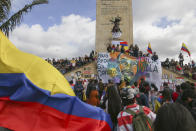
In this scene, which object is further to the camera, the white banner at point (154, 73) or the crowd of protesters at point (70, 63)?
the crowd of protesters at point (70, 63)

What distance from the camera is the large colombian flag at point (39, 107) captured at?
257 centimetres

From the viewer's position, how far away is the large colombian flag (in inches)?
101

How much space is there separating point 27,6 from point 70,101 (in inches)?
153

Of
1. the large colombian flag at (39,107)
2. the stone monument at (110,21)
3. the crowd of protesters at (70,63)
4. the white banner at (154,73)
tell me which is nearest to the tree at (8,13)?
the large colombian flag at (39,107)

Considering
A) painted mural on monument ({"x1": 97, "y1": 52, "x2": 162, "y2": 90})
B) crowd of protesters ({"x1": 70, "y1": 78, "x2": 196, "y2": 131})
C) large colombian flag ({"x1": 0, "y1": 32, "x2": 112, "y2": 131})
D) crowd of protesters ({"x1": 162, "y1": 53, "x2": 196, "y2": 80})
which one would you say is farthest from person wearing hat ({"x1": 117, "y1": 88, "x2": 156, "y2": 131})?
crowd of protesters ({"x1": 162, "y1": 53, "x2": 196, "y2": 80})

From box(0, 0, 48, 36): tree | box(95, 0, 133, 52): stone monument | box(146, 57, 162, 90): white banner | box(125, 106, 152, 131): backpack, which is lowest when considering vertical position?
box(125, 106, 152, 131): backpack

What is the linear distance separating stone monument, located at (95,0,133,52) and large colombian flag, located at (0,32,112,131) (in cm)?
2598

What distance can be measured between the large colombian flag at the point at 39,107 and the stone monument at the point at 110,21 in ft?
85.2

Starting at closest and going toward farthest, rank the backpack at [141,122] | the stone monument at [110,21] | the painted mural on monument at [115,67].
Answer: the backpack at [141,122]
the painted mural on monument at [115,67]
the stone monument at [110,21]

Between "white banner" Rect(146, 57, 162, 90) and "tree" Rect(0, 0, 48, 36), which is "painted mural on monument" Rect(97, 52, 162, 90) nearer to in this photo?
"white banner" Rect(146, 57, 162, 90)

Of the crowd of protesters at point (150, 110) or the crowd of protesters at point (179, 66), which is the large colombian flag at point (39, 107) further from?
the crowd of protesters at point (179, 66)

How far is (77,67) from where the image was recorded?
19.8 m

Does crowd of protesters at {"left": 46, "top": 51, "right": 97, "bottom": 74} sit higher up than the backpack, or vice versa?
crowd of protesters at {"left": 46, "top": 51, "right": 97, "bottom": 74}

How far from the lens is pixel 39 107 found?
104 inches
